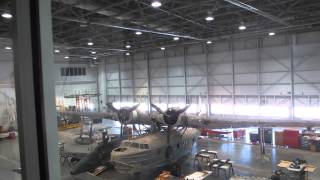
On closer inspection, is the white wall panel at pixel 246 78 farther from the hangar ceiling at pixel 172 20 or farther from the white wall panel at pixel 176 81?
the white wall panel at pixel 176 81

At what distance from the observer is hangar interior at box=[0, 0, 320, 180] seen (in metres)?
8.09

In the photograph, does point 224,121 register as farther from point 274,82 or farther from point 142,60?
point 142,60

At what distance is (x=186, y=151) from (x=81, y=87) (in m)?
4.32

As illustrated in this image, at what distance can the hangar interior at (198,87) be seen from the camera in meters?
8.09

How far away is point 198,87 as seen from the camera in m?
12.0

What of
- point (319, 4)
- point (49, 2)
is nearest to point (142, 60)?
point (319, 4)

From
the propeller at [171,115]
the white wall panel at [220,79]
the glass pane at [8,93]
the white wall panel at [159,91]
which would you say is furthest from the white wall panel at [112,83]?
the glass pane at [8,93]

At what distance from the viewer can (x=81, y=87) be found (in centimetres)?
730

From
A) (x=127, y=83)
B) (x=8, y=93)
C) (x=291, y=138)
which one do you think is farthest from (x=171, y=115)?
(x=8, y=93)

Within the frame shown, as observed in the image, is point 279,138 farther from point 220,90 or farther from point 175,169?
point 175,169

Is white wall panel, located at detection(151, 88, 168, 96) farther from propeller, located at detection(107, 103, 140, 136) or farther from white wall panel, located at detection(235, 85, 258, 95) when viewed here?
white wall panel, located at detection(235, 85, 258, 95)

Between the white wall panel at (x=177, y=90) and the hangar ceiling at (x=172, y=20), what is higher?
the hangar ceiling at (x=172, y=20)

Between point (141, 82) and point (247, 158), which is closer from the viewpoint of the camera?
point (247, 158)

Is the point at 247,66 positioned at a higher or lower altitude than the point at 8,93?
higher
